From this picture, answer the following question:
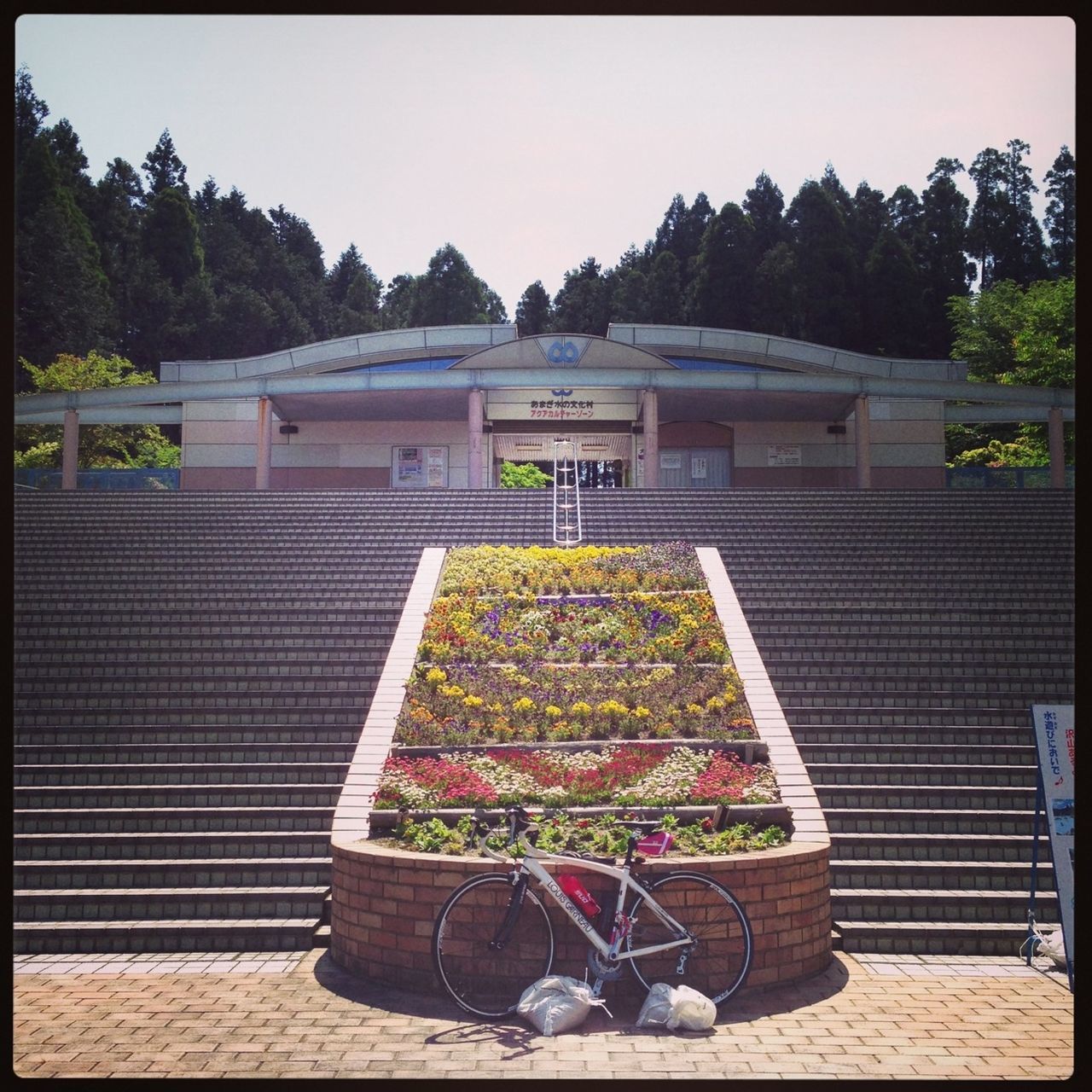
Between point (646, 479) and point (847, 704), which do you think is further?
point (646, 479)

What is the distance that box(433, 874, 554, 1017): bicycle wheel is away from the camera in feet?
20.0

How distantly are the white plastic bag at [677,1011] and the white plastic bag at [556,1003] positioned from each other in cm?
27

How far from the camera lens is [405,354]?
28.1m

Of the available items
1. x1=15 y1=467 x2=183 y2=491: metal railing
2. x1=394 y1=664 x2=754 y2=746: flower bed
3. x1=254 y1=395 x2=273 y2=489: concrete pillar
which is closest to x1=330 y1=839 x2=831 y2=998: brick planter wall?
x1=394 y1=664 x2=754 y2=746: flower bed

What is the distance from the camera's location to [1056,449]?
941 inches

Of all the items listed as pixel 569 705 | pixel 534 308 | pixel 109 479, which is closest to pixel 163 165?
pixel 534 308

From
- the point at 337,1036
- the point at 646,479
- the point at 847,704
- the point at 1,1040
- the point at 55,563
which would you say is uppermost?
the point at 646,479

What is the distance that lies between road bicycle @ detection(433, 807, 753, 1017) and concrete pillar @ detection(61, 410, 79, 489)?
66.2ft

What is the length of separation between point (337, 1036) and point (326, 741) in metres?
3.93

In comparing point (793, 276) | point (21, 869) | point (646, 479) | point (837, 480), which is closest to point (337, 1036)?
point (21, 869)

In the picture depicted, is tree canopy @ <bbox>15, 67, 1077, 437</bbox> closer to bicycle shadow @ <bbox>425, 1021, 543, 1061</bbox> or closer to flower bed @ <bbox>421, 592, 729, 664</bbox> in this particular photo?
flower bed @ <bbox>421, 592, 729, 664</bbox>

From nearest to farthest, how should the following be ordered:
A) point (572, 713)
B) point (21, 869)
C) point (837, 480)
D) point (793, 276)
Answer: point (21, 869) < point (572, 713) < point (837, 480) < point (793, 276)

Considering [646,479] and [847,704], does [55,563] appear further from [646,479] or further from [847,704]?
[646,479]

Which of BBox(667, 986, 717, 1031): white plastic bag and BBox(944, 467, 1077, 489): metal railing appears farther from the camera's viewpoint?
BBox(944, 467, 1077, 489): metal railing
